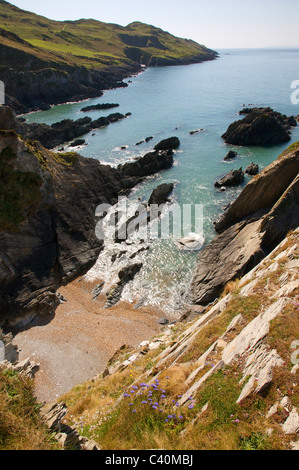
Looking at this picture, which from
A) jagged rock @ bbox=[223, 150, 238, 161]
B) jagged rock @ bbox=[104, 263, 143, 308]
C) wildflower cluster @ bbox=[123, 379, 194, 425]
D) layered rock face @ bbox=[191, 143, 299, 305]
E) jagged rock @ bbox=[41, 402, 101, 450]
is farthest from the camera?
jagged rock @ bbox=[223, 150, 238, 161]

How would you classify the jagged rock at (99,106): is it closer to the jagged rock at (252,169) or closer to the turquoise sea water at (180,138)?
the turquoise sea water at (180,138)

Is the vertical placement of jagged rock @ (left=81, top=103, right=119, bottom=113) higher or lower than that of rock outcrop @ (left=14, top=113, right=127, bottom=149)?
higher

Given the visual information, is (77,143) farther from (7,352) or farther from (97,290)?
(7,352)

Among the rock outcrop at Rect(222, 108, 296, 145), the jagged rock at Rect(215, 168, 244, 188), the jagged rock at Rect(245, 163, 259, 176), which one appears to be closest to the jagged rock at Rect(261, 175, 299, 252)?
the jagged rock at Rect(215, 168, 244, 188)

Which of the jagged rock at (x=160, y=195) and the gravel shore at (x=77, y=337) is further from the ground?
the jagged rock at (x=160, y=195)

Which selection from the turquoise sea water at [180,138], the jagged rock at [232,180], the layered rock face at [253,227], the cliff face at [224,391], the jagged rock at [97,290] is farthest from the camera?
the jagged rock at [232,180]

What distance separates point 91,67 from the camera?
148375 mm

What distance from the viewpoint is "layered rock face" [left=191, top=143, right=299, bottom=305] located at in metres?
23.7

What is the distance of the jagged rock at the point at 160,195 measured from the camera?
142 feet

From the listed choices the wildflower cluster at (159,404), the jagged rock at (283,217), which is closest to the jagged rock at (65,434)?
the wildflower cluster at (159,404)

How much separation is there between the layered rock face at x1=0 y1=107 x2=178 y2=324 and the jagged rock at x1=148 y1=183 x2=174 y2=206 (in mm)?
10174

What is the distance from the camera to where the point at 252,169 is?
164 feet

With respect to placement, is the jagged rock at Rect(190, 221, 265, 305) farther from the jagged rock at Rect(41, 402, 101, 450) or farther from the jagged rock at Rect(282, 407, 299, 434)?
the jagged rock at Rect(41, 402, 101, 450)

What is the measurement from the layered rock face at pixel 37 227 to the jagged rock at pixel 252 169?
3040 centimetres
